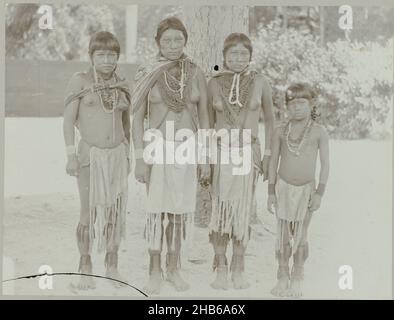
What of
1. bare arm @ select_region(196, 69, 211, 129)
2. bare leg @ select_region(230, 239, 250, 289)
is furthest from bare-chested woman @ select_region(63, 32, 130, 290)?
bare leg @ select_region(230, 239, 250, 289)

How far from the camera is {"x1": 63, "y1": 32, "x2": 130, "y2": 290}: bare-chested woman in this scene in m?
3.11

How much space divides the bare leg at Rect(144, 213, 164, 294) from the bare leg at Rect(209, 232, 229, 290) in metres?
0.27

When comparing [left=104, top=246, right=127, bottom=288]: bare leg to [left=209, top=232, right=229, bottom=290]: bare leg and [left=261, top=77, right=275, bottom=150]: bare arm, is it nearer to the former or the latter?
[left=209, top=232, right=229, bottom=290]: bare leg

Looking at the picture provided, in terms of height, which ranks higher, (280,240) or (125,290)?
(280,240)

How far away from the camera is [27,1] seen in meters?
3.26

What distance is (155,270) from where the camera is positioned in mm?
3191

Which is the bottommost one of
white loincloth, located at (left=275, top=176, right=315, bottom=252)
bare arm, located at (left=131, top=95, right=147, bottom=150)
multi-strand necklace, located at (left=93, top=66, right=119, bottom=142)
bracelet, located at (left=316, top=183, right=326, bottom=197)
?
white loincloth, located at (left=275, top=176, right=315, bottom=252)

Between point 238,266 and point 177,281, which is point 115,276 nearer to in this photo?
point 177,281

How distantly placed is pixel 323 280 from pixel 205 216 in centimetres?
72

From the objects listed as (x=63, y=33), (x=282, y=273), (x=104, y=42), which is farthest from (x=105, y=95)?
(x=282, y=273)

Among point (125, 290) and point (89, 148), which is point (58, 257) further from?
point (89, 148)

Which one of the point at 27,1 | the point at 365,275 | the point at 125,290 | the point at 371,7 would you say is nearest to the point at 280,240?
the point at 365,275

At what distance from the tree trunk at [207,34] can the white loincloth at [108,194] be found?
396mm

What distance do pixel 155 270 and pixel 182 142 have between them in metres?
0.67
